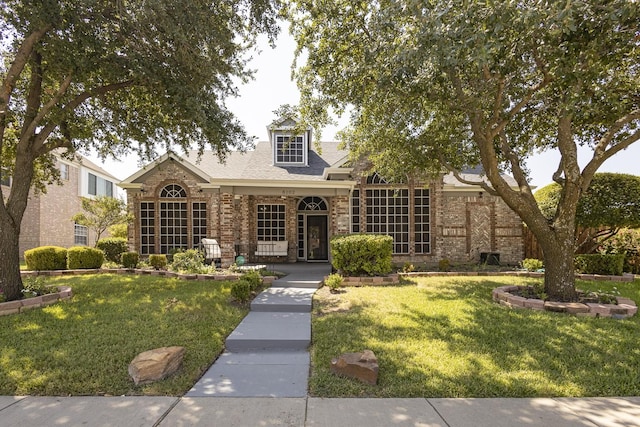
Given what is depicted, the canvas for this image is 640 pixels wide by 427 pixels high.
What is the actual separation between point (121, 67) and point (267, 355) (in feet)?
20.8

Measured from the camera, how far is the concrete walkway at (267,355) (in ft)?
12.2

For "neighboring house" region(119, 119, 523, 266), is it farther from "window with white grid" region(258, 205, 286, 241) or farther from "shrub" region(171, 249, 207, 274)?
"shrub" region(171, 249, 207, 274)

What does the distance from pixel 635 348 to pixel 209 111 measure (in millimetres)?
8381

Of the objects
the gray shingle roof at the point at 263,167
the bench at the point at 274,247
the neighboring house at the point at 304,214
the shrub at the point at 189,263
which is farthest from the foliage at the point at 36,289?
the bench at the point at 274,247

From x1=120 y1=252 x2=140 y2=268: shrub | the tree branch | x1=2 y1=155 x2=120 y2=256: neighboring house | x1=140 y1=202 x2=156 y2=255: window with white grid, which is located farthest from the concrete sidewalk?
x1=2 y1=155 x2=120 y2=256: neighboring house

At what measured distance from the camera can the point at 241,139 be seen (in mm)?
8195

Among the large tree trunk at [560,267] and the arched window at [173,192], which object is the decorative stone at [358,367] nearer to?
the large tree trunk at [560,267]

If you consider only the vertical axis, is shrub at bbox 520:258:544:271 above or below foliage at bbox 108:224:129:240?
below

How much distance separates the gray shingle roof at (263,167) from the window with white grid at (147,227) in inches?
104

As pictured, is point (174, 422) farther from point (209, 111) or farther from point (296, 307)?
point (209, 111)

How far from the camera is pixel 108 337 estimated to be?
4.98m

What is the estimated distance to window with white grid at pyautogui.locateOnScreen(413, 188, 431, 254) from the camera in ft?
43.5

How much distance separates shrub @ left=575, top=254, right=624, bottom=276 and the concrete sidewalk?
323 inches

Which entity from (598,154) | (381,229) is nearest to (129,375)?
(598,154)
